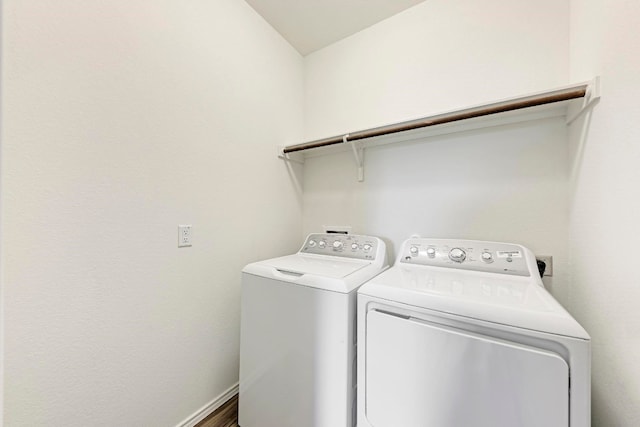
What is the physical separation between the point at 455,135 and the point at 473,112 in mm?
273

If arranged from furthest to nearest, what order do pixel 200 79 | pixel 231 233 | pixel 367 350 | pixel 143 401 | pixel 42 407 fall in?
pixel 231 233 < pixel 200 79 < pixel 143 401 < pixel 367 350 < pixel 42 407

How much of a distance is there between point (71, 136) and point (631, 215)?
6.15ft

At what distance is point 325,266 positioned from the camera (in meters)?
1.32

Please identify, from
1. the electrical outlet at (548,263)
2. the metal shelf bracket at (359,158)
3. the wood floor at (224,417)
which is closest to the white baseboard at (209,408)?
the wood floor at (224,417)

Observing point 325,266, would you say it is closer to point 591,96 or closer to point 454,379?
point 454,379

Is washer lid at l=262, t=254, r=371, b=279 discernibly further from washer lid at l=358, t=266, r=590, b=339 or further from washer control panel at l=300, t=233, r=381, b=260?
washer lid at l=358, t=266, r=590, b=339

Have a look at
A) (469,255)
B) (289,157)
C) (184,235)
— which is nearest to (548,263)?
(469,255)

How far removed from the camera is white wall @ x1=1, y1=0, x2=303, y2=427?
0.79 meters

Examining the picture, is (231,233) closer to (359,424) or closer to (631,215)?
(359,424)

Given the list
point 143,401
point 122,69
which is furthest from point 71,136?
point 143,401

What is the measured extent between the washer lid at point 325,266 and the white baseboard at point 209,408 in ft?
2.82

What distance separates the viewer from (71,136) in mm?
878

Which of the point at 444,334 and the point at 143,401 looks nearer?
the point at 444,334

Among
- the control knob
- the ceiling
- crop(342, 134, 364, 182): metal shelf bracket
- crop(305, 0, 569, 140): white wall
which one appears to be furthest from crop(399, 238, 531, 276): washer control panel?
the ceiling
